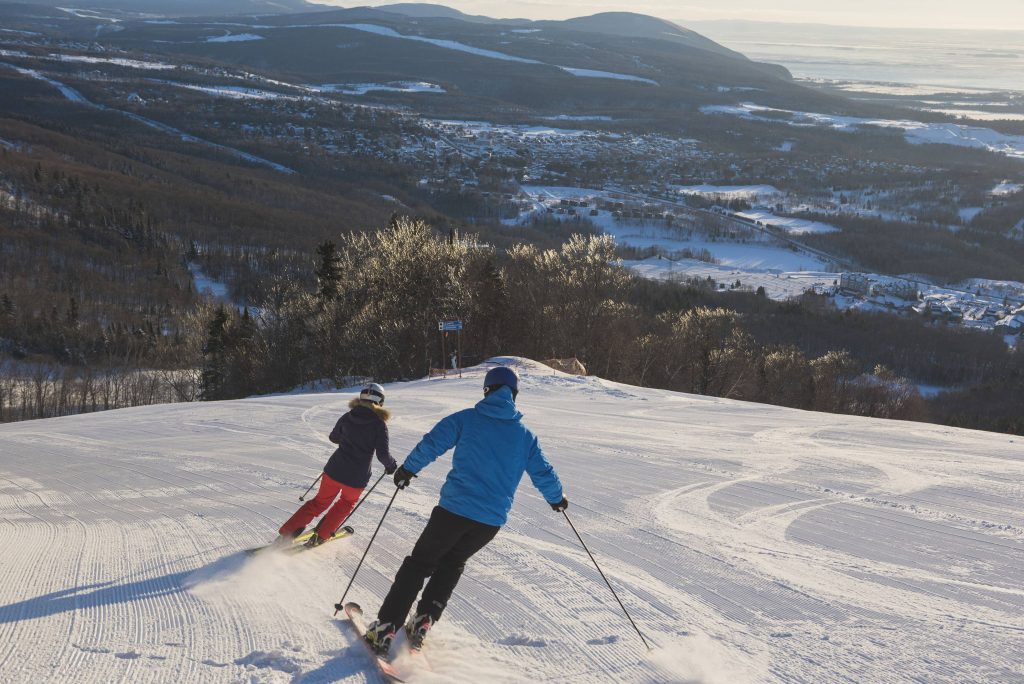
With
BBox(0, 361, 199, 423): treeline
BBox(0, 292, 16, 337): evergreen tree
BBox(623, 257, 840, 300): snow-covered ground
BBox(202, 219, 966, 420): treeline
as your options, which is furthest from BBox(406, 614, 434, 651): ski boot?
BBox(623, 257, 840, 300): snow-covered ground

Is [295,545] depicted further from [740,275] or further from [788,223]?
[788,223]

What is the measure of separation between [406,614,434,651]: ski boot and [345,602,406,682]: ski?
8.3 inches

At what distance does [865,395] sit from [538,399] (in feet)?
145

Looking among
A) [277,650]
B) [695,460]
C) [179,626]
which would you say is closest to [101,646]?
[179,626]

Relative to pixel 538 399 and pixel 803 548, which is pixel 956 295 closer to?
pixel 538 399

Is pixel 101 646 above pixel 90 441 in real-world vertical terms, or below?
above

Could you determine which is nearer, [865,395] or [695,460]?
[695,460]

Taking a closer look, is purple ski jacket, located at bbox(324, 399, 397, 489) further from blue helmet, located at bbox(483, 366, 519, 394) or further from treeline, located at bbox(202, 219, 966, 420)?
treeline, located at bbox(202, 219, 966, 420)

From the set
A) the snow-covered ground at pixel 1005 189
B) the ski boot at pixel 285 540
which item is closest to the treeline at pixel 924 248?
the snow-covered ground at pixel 1005 189

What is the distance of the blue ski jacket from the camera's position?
5.25 metres

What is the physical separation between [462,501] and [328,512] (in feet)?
7.98

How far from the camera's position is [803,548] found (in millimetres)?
7840

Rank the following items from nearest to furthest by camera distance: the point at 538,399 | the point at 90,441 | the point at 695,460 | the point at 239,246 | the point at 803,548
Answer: the point at 803,548
the point at 695,460
the point at 90,441
the point at 538,399
the point at 239,246

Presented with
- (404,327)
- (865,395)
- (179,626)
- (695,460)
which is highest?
(179,626)
